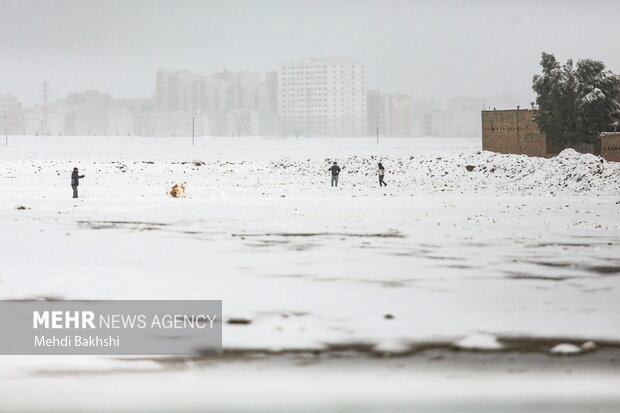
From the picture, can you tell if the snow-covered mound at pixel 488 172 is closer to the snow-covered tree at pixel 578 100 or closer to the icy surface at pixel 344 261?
the icy surface at pixel 344 261

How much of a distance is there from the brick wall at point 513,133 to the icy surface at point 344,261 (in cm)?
2398

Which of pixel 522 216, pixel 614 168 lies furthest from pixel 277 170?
pixel 522 216

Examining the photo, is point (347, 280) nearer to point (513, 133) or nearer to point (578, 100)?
point (578, 100)

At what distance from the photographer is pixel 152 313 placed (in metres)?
10.1

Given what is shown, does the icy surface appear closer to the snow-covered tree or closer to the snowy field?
→ the snowy field

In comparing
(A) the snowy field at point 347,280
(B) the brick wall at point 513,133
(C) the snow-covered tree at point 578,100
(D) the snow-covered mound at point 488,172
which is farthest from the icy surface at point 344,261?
(B) the brick wall at point 513,133

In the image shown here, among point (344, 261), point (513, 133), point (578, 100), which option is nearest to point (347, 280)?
point (344, 261)

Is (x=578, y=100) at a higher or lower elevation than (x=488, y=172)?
higher

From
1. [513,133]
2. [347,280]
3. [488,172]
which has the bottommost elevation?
[347,280]

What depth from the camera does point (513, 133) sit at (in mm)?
63125

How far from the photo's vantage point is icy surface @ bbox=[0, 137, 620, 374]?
9.60 m

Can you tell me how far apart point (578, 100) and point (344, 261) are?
152ft

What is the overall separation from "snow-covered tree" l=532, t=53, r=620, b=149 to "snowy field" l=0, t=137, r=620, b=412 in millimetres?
25040

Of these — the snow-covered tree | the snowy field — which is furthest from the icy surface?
the snow-covered tree
